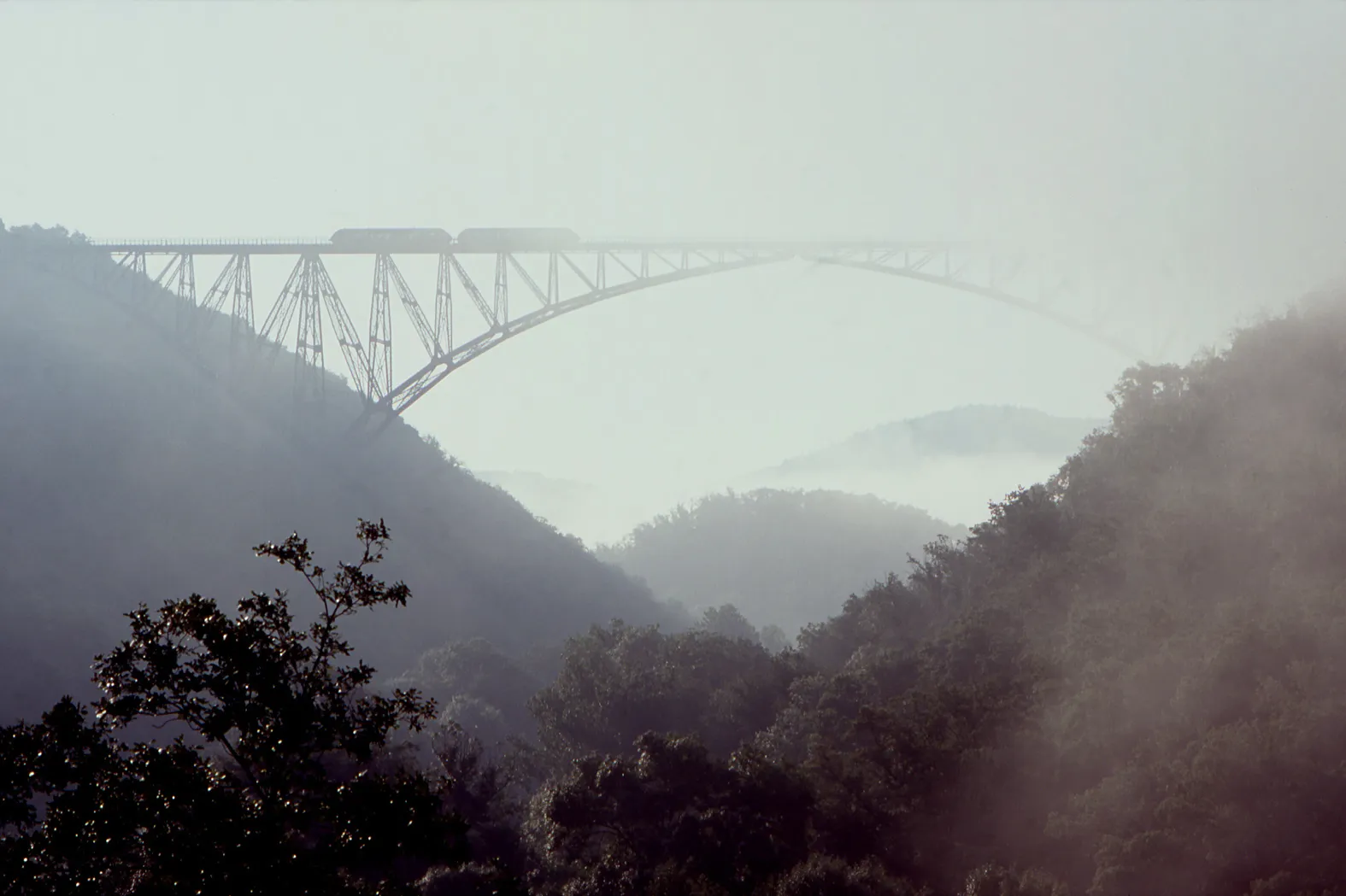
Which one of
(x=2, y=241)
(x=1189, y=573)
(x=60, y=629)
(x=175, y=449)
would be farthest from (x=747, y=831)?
(x=2, y=241)

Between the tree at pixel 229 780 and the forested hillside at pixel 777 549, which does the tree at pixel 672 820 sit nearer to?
the tree at pixel 229 780

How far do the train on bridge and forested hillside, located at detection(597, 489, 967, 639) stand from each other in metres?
89.7

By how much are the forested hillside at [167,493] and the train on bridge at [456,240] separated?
974 centimetres

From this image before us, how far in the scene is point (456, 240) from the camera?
55.6 meters

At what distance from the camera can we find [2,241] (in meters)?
69.2

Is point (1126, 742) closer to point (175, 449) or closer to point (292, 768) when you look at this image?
point (292, 768)

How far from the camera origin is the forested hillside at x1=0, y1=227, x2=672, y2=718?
51.9m

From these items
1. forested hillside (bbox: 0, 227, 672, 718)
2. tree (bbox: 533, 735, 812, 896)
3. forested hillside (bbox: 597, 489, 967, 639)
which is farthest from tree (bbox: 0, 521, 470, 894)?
forested hillside (bbox: 597, 489, 967, 639)

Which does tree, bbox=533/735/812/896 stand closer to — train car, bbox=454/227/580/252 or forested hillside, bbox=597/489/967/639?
train car, bbox=454/227/580/252

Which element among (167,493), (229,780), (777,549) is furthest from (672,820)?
(777,549)

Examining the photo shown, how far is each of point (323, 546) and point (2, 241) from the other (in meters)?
28.2

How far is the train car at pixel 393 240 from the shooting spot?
5541cm

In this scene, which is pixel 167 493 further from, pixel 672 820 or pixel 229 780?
pixel 229 780

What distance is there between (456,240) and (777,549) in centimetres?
11258
